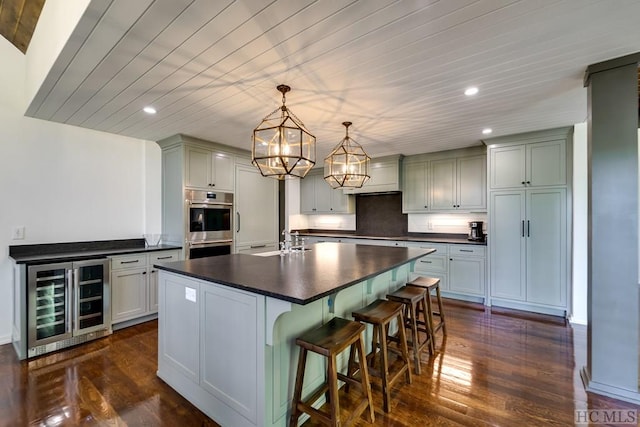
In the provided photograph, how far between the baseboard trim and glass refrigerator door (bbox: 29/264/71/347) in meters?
4.69

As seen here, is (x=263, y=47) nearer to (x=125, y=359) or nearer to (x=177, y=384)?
(x=177, y=384)

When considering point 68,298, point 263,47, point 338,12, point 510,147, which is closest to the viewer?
point 338,12

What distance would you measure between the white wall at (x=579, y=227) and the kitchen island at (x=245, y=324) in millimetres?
2771

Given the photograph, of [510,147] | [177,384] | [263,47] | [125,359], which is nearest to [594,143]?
[510,147]

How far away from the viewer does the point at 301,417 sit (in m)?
1.82

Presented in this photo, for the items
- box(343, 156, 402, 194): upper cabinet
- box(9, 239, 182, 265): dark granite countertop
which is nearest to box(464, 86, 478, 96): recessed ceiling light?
box(343, 156, 402, 194): upper cabinet

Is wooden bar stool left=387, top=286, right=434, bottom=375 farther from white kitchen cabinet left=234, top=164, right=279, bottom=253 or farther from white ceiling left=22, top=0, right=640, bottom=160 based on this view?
white kitchen cabinet left=234, top=164, right=279, bottom=253

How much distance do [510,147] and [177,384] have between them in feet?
15.4

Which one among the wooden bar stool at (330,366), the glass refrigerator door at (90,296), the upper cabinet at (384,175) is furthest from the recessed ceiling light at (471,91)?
the glass refrigerator door at (90,296)

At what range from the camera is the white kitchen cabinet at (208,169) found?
3.89 metres

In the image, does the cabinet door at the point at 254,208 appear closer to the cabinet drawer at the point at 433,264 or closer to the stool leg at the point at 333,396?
the cabinet drawer at the point at 433,264

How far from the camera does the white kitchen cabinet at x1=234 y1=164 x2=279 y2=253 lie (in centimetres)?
453

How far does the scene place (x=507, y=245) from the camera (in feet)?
13.1

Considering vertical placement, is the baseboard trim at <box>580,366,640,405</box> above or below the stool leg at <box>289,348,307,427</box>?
below
